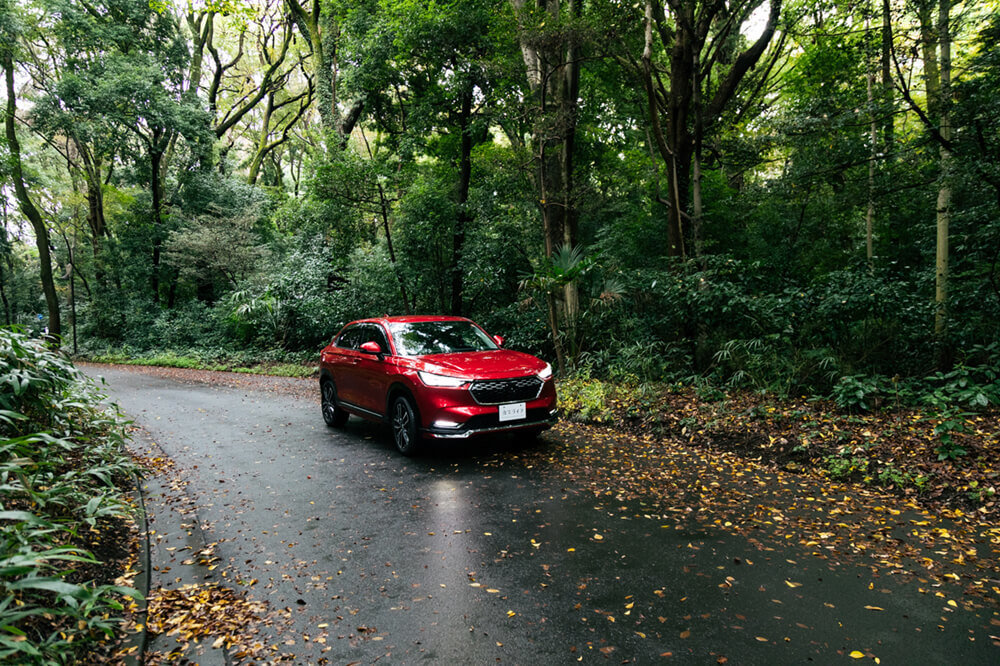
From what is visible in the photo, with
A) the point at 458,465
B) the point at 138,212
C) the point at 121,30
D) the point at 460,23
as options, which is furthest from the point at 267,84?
the point at 458,465

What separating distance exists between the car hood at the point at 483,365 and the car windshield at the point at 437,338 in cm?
25

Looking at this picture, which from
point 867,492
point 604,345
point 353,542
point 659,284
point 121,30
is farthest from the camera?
point 121,30

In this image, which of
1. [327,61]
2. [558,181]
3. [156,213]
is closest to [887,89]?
[558,181]

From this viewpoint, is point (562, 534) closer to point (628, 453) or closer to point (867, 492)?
point (628, 453)

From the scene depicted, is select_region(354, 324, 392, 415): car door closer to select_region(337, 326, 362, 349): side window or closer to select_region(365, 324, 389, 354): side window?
select_region(365, 324, 389, 354): side window

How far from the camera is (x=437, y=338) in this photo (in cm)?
713

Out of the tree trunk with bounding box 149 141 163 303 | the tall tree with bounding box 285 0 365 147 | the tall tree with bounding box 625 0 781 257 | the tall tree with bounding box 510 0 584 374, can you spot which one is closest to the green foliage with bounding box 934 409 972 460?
the tall tree with bounding box 625 0 781 257

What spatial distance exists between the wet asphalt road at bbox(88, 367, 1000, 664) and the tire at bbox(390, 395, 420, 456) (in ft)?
1.45

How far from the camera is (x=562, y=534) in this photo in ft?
13.9

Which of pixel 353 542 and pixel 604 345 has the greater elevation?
pixel 604 345

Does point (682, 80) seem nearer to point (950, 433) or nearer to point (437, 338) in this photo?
point (437, 338)

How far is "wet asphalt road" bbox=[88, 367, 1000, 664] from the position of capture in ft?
9.23

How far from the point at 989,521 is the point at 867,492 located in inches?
33.7

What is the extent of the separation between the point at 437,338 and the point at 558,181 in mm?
6715
